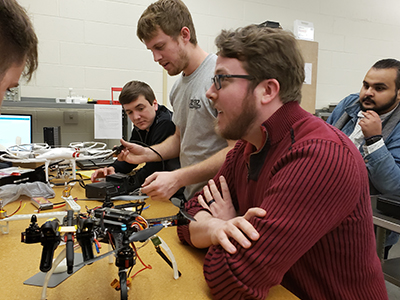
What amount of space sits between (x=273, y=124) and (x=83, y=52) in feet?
8.86

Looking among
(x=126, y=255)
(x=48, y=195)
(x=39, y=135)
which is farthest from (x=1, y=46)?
(x=39, y=135)

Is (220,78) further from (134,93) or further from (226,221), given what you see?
(134,93)

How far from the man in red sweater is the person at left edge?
553 millimetres

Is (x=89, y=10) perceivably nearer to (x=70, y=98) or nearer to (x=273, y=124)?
(x=70, y=98)

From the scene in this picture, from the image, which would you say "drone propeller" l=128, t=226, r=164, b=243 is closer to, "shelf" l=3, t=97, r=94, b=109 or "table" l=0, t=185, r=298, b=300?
"table" l=0, t=185, r=298, b=300

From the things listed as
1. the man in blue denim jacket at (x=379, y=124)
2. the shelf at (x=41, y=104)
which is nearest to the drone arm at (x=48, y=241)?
the man in blue denim jacket at (x=379, y=124)

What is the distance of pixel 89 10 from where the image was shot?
118 inches

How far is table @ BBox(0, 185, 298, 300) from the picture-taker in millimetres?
733

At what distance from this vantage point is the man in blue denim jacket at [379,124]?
1.71 m

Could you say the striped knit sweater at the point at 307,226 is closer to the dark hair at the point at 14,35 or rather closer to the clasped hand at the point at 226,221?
the clasped hand at the point at 226,221

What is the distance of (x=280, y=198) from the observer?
722mm

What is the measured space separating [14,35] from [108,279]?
60 centimetres

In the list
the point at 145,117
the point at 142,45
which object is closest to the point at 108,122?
the point at 142,45

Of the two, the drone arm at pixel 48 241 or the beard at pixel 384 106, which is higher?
the beard at pixel 384 106
